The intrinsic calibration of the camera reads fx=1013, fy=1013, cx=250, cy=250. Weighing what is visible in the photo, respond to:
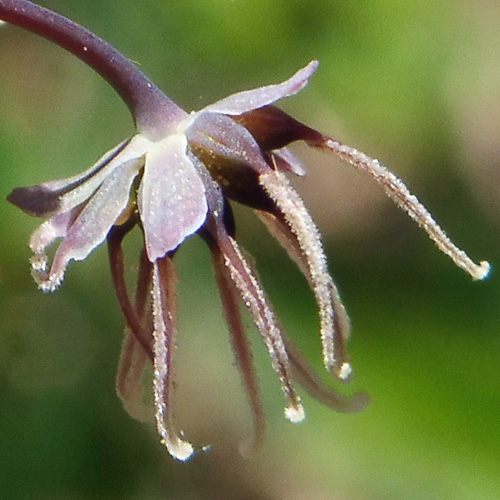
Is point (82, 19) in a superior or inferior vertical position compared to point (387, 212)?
superior

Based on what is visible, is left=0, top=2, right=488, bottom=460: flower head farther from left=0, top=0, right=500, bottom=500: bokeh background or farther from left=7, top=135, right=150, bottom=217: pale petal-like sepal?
left=0, top=0, right=500, bottom=500: bokeh background

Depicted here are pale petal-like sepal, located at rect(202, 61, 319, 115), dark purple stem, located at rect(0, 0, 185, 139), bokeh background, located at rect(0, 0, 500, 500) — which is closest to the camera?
dark purple stem, located at rect(0, 0, 185, 139)

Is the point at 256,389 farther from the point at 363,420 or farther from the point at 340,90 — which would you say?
the point at 340,90

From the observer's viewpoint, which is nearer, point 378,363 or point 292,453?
point 378,363

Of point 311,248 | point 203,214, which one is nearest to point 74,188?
point 203,214

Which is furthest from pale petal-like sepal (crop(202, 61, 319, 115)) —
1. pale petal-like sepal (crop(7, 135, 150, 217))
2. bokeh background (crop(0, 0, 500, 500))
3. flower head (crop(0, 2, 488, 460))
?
bokeh background (crop(0, 0, 500, 500))

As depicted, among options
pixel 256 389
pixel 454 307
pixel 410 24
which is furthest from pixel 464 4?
pixel 256 389
